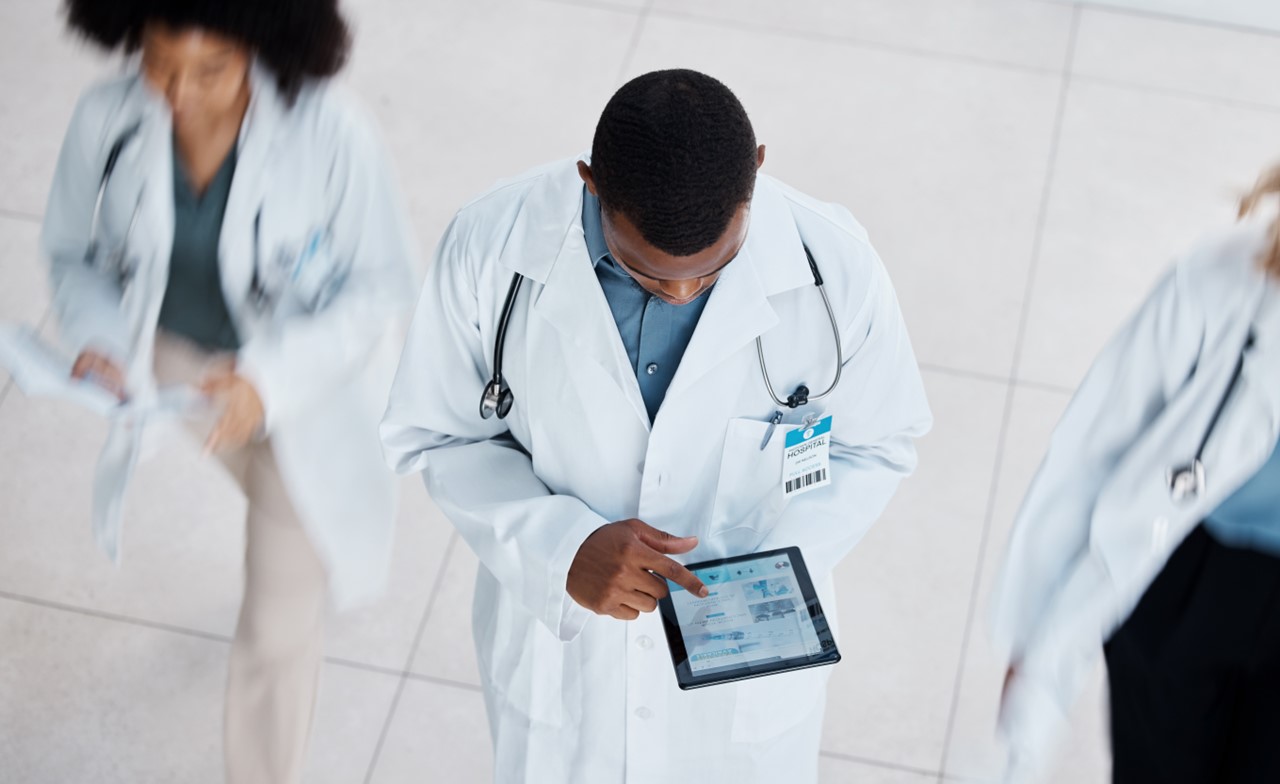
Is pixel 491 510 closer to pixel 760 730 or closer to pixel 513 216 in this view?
pixel 513 216

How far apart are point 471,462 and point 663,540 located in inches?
11.3

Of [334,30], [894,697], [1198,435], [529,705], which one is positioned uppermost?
[334,30]

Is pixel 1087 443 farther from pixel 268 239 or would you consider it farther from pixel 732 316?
pixel 268 239

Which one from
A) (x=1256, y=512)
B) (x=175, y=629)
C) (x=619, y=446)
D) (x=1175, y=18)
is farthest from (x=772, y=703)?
(x=1175, y=18)

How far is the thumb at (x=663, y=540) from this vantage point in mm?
1485

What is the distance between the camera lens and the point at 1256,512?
149cm

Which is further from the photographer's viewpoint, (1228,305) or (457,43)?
(457,43)

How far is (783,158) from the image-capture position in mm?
3207

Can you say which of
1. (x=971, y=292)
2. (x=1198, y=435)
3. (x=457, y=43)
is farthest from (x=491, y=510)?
(x=457, y=43)

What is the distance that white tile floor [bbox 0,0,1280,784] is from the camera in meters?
2.40

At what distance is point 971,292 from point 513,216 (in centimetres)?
177

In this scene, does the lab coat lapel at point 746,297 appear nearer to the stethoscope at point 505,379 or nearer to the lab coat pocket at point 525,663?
the stethoscope at point 505,379

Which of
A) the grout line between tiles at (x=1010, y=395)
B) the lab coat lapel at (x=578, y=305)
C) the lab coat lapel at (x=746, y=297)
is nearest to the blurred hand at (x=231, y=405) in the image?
the lab coat lapel at (x=578, y=305)

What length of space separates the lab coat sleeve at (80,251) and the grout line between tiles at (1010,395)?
1616 millimetres
